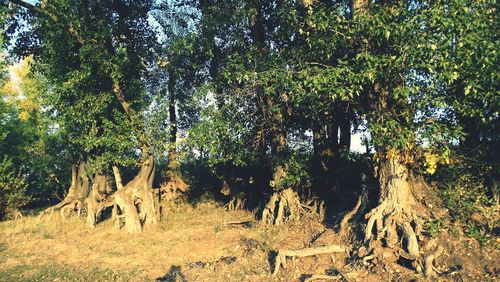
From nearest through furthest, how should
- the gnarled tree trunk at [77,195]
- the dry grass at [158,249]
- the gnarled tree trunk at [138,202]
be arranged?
the dry grass at [158,249], the gnarled tree trunk at [138,202], the gnarled tree trunk at [77,195]

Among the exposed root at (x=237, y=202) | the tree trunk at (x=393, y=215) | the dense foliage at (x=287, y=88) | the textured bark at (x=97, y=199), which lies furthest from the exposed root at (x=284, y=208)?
the textured bark at (x=97, y=199)

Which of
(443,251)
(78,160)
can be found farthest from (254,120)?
(78,160)

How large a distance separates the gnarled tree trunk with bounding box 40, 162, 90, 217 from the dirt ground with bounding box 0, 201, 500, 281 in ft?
7.44

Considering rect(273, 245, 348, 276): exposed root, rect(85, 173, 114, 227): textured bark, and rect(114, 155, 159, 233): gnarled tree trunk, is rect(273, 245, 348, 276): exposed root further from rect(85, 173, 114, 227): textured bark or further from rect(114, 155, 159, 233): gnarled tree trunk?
rect(85, 173, 114, 227): textured bark

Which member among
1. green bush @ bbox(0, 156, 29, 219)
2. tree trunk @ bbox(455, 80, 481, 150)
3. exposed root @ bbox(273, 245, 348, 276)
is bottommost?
exposed root @ bbox(273, 245, 348, 276)

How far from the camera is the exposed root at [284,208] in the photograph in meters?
15.8

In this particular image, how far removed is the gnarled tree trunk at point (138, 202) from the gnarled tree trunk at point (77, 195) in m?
4.31

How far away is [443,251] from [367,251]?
172 centimetres

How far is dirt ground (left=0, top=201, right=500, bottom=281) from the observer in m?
10.1

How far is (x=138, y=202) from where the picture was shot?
18.6 metres

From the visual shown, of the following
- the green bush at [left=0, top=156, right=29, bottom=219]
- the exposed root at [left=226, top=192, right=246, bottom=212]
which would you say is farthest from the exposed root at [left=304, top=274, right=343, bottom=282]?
the green bush at [left=0, top=156, right=29, bottom=219]

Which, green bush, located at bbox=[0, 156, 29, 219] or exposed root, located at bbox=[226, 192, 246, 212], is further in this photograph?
green bush, located at bbox=[0, 156, 29, 219]

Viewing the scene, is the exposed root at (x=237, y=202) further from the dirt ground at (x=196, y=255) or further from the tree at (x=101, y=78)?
the tree at (x=101, y=78)

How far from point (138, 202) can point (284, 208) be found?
254 inches
